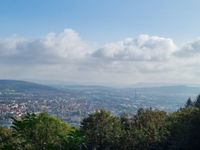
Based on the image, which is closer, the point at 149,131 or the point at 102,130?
the point at 149,131

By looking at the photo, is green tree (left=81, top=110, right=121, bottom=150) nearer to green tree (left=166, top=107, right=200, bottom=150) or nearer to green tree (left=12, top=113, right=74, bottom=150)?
green tree (left=166, top=107, right=200, bottom=150)

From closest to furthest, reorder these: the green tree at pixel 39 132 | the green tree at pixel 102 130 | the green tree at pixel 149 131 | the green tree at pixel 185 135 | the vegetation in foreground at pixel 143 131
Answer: the green tree at pixel 39 132, the green tree at pixel 185 135, the vegetation in foreground at pixel 143 131, the green tree at pixel 149 131, the green tree at pixel 102 130

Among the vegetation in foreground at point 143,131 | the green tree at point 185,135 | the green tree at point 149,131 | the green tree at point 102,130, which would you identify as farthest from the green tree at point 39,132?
the green tree at point 102,130

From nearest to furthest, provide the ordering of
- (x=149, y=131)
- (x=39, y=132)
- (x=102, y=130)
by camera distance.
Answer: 1. (x=39, y=132)
2. (x=149, y=131)
3. (x=102, y=130)

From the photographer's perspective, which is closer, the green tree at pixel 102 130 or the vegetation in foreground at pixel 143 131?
the vegetation in foreground at pixel 143 131

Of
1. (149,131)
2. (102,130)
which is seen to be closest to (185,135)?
(149,131)

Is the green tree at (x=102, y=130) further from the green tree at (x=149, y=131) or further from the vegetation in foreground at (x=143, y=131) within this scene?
the green tree at (x=149, y=131)

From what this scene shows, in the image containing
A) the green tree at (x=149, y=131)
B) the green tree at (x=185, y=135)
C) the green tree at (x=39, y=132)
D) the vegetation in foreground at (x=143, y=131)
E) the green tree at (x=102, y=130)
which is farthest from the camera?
the green tree at (x=102, y=130)

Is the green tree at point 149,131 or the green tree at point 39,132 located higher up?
the green tree at point 39,132

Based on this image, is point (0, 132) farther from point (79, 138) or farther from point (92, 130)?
point (79, 138)

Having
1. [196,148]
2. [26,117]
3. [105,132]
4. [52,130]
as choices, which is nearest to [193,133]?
[196,148]

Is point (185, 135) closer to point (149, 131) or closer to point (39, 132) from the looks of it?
point (149, 131)
